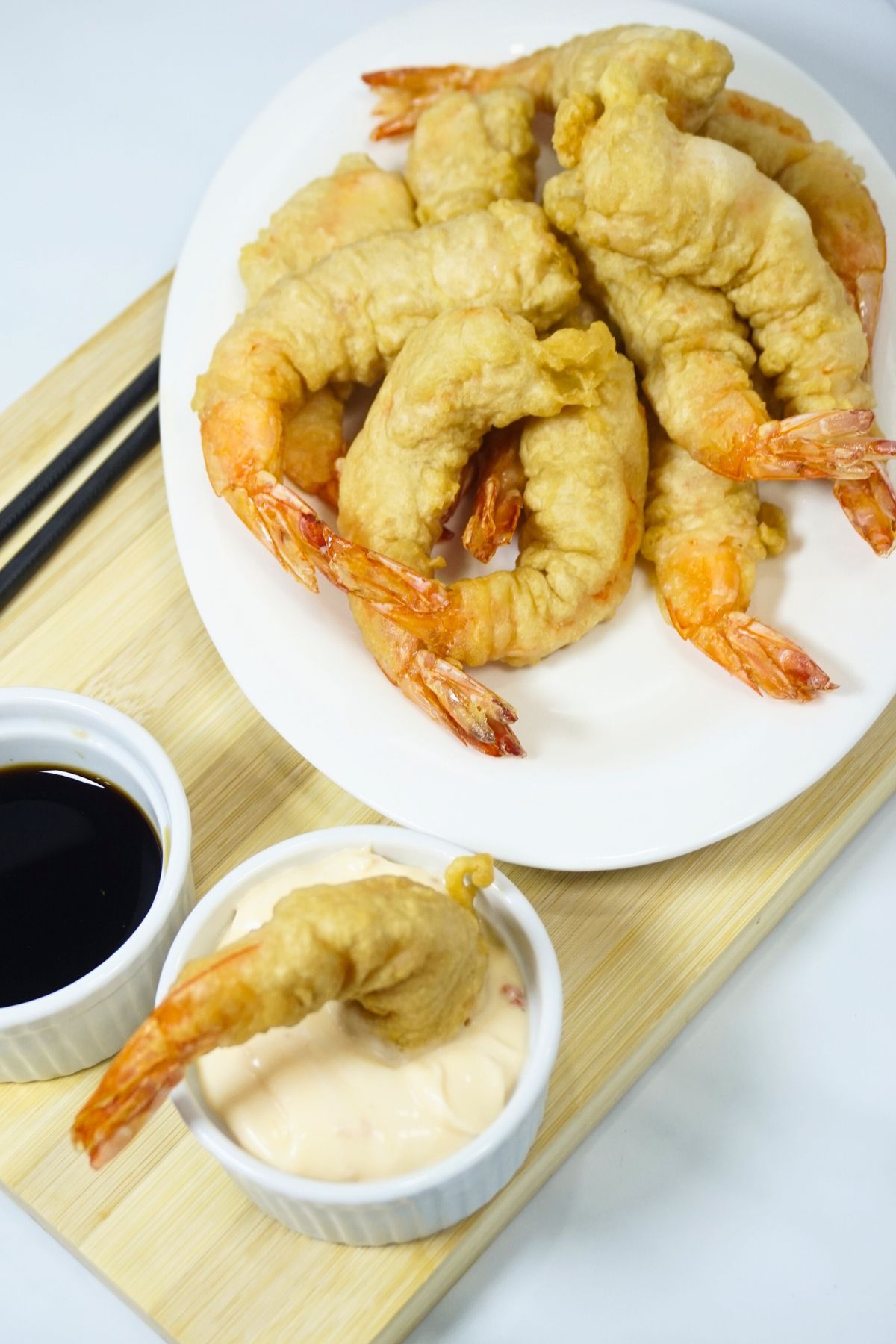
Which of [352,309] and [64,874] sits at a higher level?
[352,309]

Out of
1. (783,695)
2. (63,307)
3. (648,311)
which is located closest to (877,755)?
(783,695)

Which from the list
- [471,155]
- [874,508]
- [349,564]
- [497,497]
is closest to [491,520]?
[497,497]

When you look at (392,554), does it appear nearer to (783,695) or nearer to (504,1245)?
(783,695)

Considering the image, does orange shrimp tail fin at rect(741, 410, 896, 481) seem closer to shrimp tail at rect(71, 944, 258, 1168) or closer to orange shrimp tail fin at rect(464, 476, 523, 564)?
orange shrimp tail fin at rect(464, 476, 523, 564)

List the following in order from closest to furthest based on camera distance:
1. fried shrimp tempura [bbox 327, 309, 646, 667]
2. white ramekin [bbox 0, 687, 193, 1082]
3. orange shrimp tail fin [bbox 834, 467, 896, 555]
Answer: white ramekin [bbox 0, 687, 193, 1082], fried shrimp tempura [bbox 327, 309, 646, 667], orange shrimp tail fin [bbox 834, 467, 896, 555]

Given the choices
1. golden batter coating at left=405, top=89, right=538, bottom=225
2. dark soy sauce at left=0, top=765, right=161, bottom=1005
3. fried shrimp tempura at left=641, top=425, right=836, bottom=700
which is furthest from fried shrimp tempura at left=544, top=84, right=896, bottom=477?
dark soy sauce at left=0, top=765, right=161, bottom=1005

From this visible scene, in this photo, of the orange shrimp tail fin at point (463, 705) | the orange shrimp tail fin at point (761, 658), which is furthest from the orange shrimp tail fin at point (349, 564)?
the orange shrimp tail fin at point (761, 658)

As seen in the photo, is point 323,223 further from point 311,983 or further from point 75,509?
point 311,983
